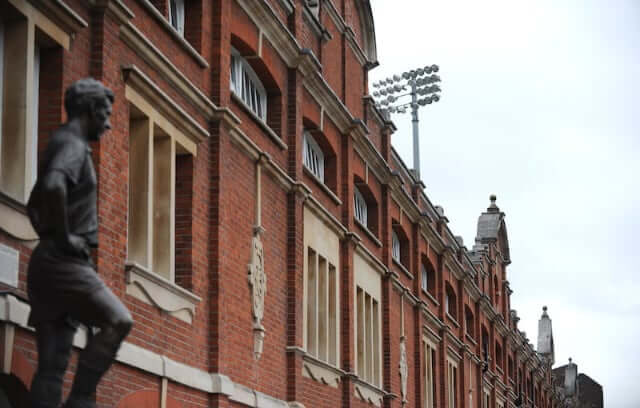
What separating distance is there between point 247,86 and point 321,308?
→ 218 inches

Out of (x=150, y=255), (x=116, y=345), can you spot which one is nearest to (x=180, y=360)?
(x=150, y=255)

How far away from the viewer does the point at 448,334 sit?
3919cm

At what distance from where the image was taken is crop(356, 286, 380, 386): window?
1129 inches

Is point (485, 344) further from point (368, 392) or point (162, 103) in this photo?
point (162, 103)

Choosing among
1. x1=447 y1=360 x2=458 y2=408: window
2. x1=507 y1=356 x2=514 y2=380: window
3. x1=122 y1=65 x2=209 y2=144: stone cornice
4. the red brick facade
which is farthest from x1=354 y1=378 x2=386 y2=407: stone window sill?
x1=507 y1=356 x2=514 y2=380: window

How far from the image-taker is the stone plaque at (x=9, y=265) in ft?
40.9

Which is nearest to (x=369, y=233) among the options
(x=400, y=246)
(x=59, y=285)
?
(x=400, y=246)

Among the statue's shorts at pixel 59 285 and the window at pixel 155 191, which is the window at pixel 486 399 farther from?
the statue's shorts at pixel 59 285

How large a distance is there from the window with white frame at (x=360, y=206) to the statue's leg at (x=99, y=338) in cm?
2058

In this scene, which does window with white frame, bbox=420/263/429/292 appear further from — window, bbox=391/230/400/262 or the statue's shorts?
the statue's shorts

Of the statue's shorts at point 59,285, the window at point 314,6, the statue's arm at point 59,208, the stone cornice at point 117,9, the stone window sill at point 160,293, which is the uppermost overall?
the window at point 314,6

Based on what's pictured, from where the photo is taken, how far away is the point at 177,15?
732 inches

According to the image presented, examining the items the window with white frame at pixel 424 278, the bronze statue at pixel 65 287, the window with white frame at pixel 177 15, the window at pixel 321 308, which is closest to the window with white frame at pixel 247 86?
the window with white frame at pixel 177 15

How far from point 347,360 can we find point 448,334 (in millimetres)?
13023
